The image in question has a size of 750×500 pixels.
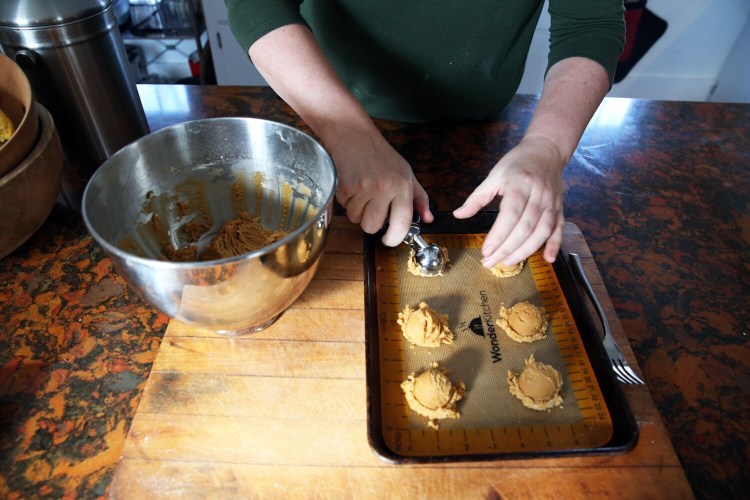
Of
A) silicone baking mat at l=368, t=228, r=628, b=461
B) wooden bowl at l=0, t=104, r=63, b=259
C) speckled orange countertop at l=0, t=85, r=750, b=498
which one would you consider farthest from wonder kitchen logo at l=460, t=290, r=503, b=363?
wooden bowl at l=0, t=104, r=63, b=259

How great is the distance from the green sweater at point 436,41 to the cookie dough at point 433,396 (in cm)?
66

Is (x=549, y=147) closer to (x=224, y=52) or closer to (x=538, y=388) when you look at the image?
(x=538, y=388)

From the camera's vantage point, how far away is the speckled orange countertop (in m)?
0.62

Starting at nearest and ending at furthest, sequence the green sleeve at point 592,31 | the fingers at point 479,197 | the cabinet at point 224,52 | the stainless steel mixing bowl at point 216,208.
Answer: the stainless steel mixing bowl at point 216,208 → the fingers at point 479,197 → the green sleeve at point 592,31 → the cabinet at point 224,52

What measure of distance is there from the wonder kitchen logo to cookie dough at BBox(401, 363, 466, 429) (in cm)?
10

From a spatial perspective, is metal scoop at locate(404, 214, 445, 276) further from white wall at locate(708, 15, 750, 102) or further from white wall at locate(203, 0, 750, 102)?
white wall at locate(708, 15, 750, 102)

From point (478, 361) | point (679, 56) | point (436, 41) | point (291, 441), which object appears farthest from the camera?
point (679, 56)

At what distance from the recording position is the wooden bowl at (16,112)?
2.32 feet

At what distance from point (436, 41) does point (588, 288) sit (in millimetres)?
637

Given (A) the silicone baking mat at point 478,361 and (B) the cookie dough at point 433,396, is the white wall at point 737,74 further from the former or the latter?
(B) the cookie dough at point 433,396

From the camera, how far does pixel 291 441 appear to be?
0.60 metres

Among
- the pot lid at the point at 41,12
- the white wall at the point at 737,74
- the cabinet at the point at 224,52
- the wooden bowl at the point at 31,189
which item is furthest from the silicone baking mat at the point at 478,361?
the white wall at the point at 737,74

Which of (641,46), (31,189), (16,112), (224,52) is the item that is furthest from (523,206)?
(641,46)

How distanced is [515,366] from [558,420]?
94 mm
